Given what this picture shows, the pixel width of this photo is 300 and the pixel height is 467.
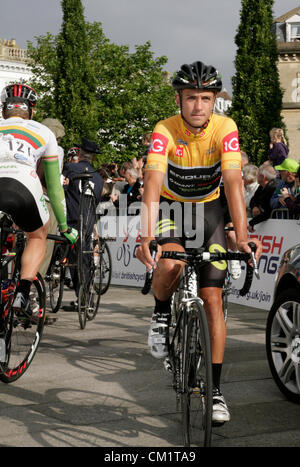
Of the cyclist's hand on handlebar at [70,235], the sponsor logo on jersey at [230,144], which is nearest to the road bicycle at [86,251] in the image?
the cyclist's hand on handlebar at [70,235]

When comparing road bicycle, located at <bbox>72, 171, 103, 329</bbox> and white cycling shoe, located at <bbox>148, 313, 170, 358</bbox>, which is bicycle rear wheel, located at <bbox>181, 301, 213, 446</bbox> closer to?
white cycling shoe, located at <bbox>148, 313, 170, 358</bbox>

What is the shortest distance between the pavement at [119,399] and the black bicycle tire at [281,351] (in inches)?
4.1

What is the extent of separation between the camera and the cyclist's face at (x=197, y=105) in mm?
4961

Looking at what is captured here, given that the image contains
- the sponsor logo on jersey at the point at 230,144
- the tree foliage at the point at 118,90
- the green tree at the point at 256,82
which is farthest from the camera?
the tree foliage at the point at 118,90

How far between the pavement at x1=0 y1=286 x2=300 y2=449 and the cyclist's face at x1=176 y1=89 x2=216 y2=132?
6.70 ft

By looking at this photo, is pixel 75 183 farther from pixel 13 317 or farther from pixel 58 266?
pixel 13 317

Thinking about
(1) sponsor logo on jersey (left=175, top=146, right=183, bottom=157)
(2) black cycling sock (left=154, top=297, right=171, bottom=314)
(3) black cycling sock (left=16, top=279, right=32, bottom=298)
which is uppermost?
(1) sponsor logo on jersey (left=175, top=146, right=183, bottom=157)

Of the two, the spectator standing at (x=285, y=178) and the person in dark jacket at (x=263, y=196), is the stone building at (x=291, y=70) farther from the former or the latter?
the spectator standing at (x=285, y=178)

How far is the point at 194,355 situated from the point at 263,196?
8.05m

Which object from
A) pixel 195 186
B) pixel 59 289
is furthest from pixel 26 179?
pixel 59 289

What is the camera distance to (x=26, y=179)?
5.46 metres

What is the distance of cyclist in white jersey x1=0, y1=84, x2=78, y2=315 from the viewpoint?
17.8 feet

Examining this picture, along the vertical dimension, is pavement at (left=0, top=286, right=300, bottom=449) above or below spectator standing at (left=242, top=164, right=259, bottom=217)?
below

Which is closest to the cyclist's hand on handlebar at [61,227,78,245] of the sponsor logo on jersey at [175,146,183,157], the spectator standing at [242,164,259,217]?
the sponsor logo on jersey at [175,146,183,157]
